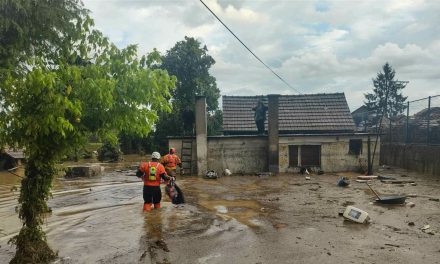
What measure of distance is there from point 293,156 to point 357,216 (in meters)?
12.0

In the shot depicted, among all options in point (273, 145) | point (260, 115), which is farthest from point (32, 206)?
point (260, 115)

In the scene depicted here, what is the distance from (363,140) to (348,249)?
49.2 feet

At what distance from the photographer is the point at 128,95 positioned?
261 inches

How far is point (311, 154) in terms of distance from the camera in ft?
69.6

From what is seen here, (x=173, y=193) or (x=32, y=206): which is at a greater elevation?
(x=32, y=206)

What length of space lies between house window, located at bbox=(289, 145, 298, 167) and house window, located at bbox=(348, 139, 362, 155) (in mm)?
3037

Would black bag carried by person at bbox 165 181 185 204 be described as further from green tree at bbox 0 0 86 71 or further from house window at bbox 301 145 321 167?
house window at bbox 301 145 321 167

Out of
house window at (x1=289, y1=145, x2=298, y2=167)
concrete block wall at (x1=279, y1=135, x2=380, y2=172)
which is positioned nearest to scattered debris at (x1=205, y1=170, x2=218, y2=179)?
concrete block wall at (x1=279, y1=135, x2=380, y2=172)

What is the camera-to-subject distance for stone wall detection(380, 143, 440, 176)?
1816 centimetres

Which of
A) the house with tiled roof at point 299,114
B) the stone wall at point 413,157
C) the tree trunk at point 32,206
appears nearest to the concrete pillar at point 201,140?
the house with tiled roof at point 299,114

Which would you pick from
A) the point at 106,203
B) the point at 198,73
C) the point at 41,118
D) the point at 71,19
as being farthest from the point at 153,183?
the point at 198,73

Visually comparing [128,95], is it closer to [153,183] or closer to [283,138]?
[153,183]

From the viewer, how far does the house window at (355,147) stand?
21.0 m

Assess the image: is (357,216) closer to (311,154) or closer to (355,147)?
(311,154)
